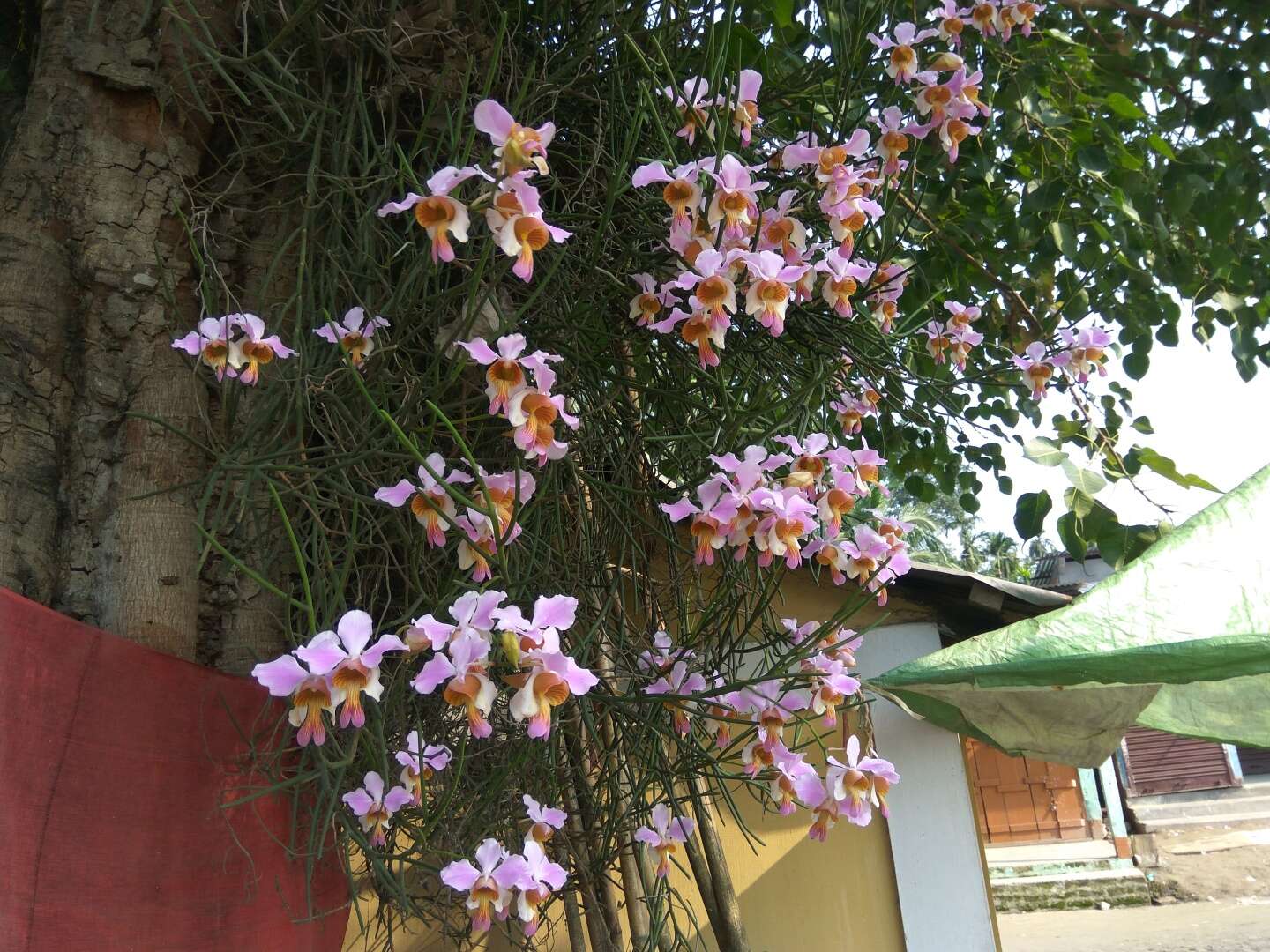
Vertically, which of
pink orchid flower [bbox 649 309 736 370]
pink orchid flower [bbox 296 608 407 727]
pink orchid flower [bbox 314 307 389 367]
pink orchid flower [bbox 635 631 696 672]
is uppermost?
pink orchid flower [bbox 314 307 389 367]

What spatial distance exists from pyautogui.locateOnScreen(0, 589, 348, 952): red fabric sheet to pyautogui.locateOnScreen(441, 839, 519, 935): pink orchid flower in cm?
20

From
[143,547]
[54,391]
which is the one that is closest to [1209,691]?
[143,547]

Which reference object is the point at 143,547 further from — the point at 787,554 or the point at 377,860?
the point at 787,554

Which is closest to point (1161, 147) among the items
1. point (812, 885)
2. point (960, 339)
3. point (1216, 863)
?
point (960, 339)

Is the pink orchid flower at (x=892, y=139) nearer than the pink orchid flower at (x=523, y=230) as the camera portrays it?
No

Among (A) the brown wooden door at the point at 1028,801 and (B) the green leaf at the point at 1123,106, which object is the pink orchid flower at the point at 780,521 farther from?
(A) the brown wooden door at the point at 1028,801

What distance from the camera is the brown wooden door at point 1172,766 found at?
18.7m

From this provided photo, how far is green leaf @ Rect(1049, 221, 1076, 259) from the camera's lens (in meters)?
2.53

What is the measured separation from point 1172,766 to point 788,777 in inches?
810

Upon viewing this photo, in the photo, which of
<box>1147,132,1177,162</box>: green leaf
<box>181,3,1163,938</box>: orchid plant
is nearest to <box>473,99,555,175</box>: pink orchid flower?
<box>181,3,1163,938</box>: orchid plant

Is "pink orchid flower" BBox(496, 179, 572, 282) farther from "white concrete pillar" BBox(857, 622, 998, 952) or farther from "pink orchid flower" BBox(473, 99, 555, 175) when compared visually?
"white concrete pillar" BBox(857, 622, 998, 952)

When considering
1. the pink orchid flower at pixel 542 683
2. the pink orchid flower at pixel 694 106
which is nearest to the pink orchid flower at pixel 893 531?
the pink orchid flower at pixel 694 106

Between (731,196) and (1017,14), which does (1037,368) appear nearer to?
(1017,14)

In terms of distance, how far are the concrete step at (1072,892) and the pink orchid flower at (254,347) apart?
40.8ft
